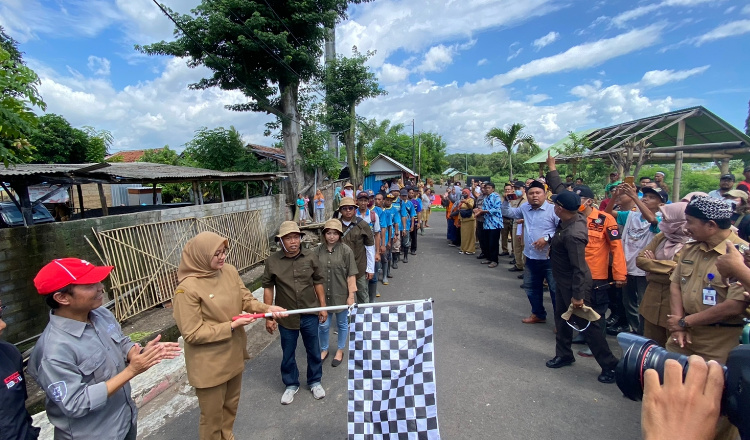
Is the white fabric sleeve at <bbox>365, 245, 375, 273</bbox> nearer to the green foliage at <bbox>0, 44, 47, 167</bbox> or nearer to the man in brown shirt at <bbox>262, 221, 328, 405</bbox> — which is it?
the man in brown shirt at <bbox>262, 221, 328, 405</bbox>

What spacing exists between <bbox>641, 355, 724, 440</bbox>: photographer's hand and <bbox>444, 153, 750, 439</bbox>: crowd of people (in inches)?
26.9

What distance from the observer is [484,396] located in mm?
3455

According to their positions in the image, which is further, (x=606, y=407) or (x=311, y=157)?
(x=311, y=157)

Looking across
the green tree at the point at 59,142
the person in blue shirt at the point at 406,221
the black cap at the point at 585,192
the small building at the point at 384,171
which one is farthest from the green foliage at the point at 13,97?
the small building at the point at 384,171

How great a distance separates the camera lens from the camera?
3.89ft

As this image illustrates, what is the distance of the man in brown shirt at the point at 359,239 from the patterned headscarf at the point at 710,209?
3388 mm

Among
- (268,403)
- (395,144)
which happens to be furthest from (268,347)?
(395,144)

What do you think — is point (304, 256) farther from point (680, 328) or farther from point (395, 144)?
point (395, 144)

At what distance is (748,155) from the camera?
9.81 metres

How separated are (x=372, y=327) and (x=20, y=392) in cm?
195

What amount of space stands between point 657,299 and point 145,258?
6.86 metres

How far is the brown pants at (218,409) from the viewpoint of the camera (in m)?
2.56

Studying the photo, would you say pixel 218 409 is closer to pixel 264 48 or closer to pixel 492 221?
pixel 492 221

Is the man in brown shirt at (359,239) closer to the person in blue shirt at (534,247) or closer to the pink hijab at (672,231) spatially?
the person in blue shirt at (534,247)
